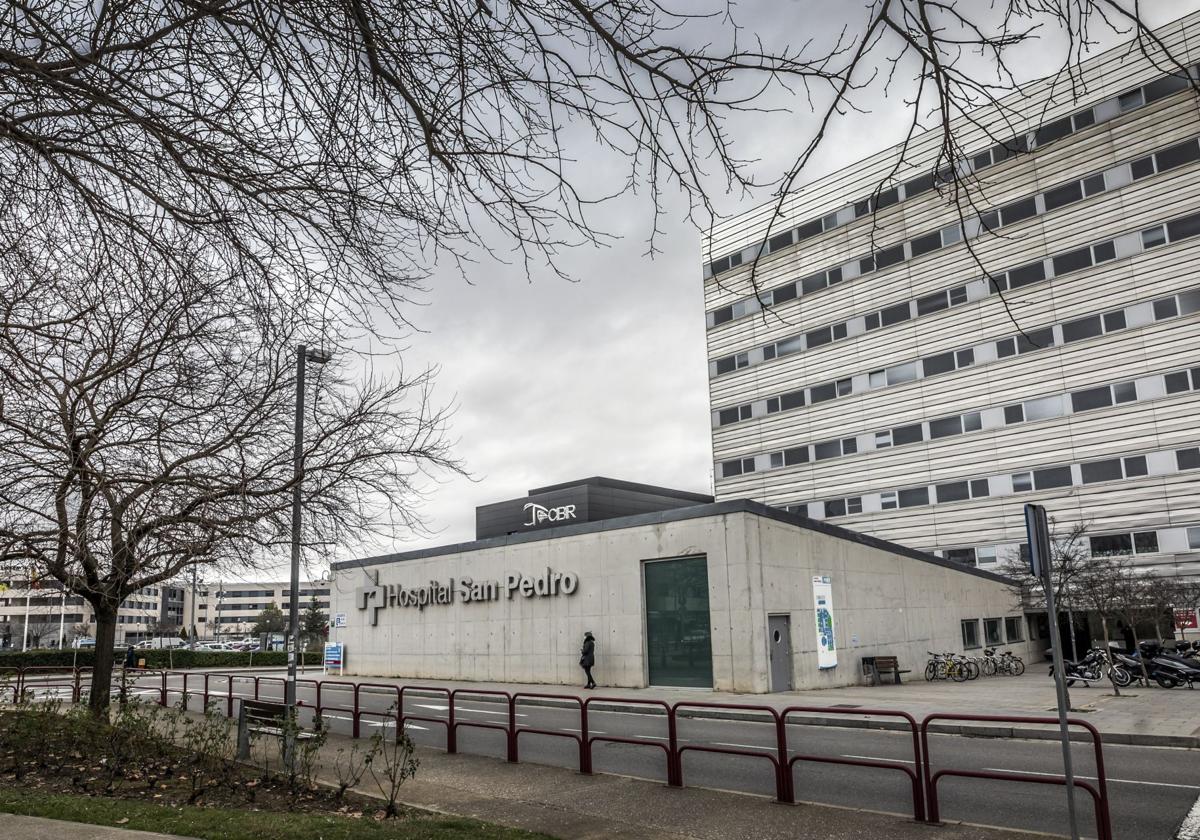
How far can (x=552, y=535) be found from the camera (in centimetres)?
2830

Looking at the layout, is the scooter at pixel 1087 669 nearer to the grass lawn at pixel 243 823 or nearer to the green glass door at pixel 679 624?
the green glass door at pixel 679 624

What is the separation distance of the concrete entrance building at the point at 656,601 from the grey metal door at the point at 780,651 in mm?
50

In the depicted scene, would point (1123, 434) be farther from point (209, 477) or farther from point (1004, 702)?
point (209, 477)

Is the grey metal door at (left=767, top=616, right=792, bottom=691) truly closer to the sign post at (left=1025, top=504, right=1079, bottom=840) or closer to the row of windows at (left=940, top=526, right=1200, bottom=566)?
the sign post at (left=1025, top=504, right=1079, bottom=840)

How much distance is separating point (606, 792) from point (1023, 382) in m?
39.9

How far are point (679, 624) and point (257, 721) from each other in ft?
47.1

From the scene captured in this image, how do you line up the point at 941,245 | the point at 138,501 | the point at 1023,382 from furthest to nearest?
the point at 941,245
the point at 1023,382
the point at 138,501

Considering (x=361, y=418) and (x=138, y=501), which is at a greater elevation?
(x=361, y=418)

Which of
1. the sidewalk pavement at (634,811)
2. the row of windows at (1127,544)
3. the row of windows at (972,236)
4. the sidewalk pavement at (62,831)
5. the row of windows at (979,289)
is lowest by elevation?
the sidewalk pavement at (634,811)

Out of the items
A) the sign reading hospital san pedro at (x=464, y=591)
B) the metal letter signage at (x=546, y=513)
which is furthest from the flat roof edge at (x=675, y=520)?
the metal letter signage at (x=546, y=513)

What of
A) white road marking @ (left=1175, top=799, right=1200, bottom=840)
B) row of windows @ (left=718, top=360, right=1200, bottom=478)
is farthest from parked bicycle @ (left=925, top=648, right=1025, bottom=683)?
white road marking @ (left=1175, top=799, right=1200, bottom=840)

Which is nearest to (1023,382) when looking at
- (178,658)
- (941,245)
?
(941,245)

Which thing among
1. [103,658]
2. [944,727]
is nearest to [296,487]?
[103,658]

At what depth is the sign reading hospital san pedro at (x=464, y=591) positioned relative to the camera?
27.8 metres
